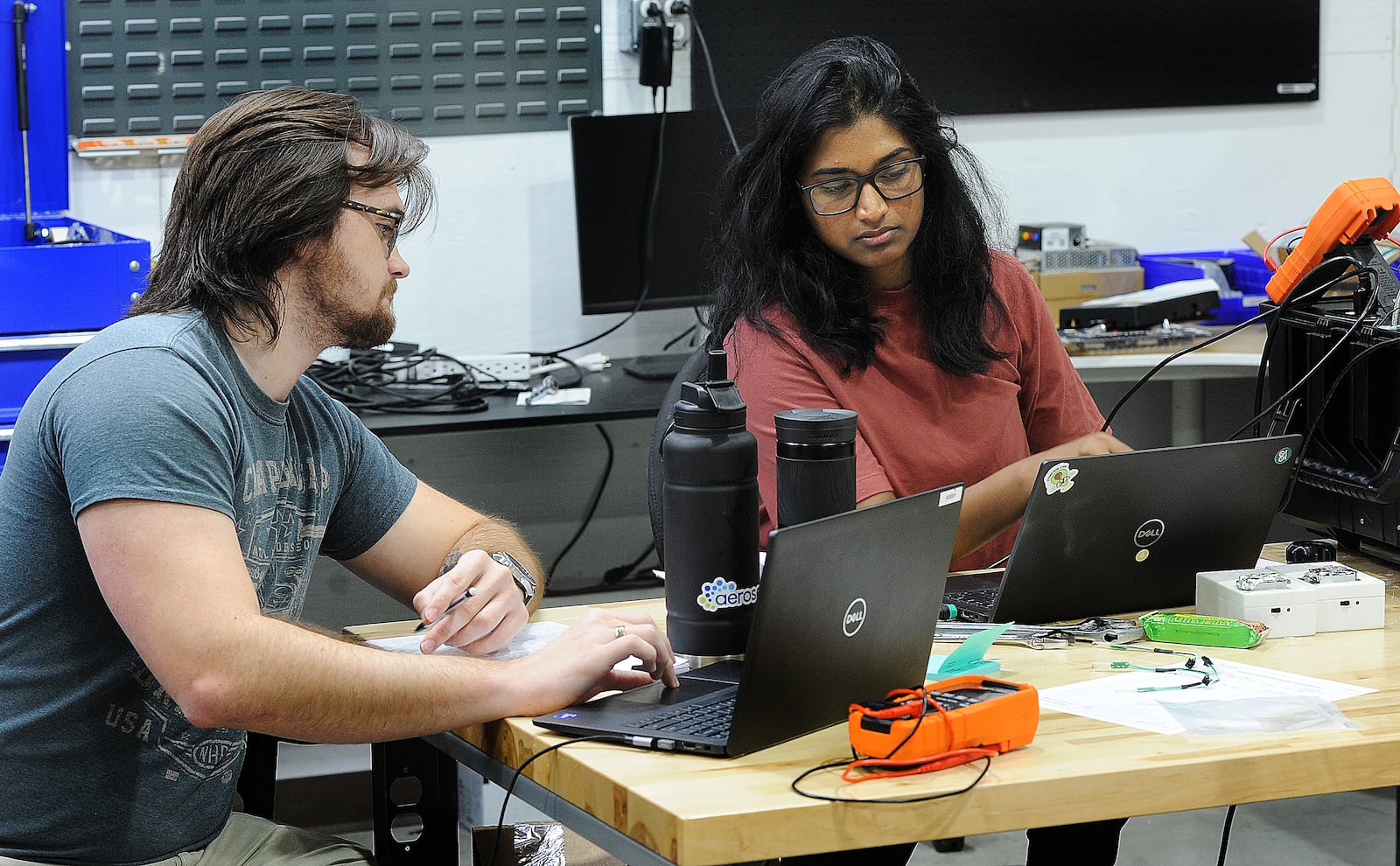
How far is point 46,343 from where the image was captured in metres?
2.27

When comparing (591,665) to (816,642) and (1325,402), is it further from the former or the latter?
(1325,402)

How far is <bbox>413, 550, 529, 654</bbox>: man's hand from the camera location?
135cm

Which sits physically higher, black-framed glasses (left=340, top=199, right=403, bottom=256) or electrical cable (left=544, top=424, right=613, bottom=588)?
black-framed glasses (left=340, top=199, right=403, bottom=256)

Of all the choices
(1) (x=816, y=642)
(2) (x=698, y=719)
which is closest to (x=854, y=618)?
(1) (x=816, y=642)

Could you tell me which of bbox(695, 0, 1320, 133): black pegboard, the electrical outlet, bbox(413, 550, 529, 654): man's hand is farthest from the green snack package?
bbox(695, 0, 1320, 133): black pegboard

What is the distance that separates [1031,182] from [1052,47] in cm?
34

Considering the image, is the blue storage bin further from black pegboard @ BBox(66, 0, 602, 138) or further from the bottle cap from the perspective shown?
the bottle cap

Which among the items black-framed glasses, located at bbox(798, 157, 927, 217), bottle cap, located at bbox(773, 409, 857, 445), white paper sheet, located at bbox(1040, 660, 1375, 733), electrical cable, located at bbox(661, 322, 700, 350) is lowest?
white paper sheet, located at bbox(1040, 660, 1375, 733)

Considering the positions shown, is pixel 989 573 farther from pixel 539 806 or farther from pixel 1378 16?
pixel 1378 16

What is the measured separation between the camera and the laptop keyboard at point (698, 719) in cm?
110

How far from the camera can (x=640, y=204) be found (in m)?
3.12

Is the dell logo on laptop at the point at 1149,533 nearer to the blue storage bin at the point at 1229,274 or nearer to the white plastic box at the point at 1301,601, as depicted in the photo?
the white plastic box at the point at 1301,601

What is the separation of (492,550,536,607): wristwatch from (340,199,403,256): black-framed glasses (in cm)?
36

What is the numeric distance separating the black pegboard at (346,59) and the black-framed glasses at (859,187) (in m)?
1.58
